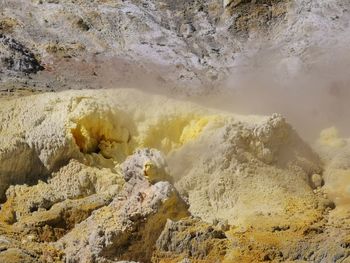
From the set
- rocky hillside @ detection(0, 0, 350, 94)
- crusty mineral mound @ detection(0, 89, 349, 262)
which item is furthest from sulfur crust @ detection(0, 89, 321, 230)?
rocky hillside @ detection(0, 0, 350, 94)

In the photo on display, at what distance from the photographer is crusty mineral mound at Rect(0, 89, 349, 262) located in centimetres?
725

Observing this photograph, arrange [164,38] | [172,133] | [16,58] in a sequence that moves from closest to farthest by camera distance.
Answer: [172,133], [16,58], [164,38]

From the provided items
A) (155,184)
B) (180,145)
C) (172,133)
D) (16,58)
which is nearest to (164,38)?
(16,58)

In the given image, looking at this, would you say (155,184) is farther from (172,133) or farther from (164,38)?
(164,38)

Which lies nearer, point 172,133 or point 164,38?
point 172,133

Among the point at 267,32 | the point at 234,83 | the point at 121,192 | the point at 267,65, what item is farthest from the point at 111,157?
the point at 267,32

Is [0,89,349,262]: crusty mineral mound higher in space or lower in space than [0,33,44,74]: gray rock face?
lower

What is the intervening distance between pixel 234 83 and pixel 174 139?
4166mm

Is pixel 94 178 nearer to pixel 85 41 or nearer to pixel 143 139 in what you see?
pixel 143 139

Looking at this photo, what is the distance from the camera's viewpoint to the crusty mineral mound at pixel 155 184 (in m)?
7.25

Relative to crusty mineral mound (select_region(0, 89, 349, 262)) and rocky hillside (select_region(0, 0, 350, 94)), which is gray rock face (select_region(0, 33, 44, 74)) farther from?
crusty mineral mound (select_region(0, 89, 349, 262))

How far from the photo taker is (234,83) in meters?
13.9

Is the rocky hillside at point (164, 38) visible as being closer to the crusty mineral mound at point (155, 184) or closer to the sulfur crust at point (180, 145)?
the sulfur crust at point (180, 145)

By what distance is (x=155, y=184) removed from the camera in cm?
766
